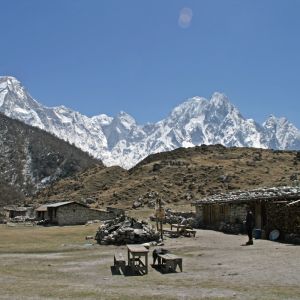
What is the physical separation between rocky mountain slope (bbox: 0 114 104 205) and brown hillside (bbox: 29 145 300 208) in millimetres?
53029

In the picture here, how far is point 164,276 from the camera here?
1717 cm

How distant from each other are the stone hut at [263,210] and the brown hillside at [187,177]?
83.8 ft

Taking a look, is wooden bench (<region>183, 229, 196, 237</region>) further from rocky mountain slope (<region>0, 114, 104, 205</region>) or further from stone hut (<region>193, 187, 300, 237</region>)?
rocky mountain slope (<region>0, 114, 104, 205</region>)

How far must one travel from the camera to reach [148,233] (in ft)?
104

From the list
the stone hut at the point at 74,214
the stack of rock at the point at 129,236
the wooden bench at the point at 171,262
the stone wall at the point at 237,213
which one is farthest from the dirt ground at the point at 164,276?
the stone hut at the point at 74,214

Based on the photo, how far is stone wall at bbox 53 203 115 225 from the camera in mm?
65688

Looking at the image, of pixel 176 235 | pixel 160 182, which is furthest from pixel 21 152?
pixel 176 235

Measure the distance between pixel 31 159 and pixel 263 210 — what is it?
Result: 502 ft

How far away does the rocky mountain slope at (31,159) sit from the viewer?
560 ft

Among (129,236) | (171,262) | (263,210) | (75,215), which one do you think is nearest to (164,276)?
(171,262)

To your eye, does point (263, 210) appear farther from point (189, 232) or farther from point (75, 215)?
point (75, 215)

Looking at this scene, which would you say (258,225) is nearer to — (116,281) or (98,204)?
(116,281)

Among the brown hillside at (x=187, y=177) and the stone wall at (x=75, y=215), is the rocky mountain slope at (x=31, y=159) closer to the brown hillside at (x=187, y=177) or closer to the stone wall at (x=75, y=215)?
the brown hillside at (x=187, y=177)

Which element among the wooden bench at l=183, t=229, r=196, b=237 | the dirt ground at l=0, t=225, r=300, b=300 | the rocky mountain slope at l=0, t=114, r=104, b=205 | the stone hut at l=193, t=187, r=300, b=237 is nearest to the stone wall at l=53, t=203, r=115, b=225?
the stone hut at l=193, t=187, r=300, b=237
